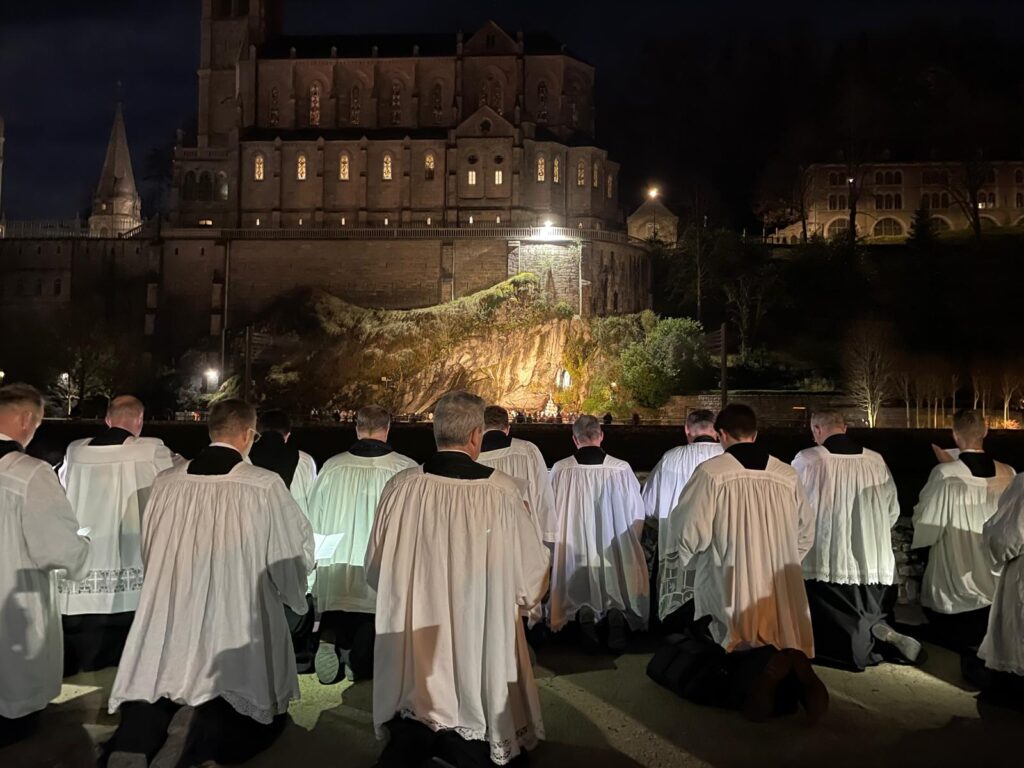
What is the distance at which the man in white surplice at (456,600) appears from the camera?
6.01m

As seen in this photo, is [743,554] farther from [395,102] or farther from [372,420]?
[395,102]

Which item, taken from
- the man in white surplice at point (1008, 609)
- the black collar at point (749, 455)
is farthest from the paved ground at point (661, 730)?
the black collar at point (749, 455)

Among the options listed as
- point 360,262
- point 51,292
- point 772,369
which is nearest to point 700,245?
point 772,369

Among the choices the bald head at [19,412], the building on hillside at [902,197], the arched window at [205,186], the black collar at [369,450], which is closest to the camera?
the bald head at [19,412]

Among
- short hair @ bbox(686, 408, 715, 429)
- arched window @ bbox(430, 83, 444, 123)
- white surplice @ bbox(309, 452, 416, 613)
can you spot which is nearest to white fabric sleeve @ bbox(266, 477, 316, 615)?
white surplice @ bbox(309, 452, 416, 613)

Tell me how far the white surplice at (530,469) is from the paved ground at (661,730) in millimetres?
1816

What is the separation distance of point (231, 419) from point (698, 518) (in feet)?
12.6

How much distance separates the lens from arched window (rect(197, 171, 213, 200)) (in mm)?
70250

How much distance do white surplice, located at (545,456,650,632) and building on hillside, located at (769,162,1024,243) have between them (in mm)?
76032

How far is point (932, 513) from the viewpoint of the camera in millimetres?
9531

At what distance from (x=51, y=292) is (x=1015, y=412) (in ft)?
218

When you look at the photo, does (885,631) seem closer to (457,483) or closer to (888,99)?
(457,483)

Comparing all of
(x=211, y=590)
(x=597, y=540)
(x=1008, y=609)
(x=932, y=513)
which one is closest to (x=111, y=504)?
(x=211, y=590)

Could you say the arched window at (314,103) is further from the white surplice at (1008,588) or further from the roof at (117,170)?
the white surplice at (1008,588)
